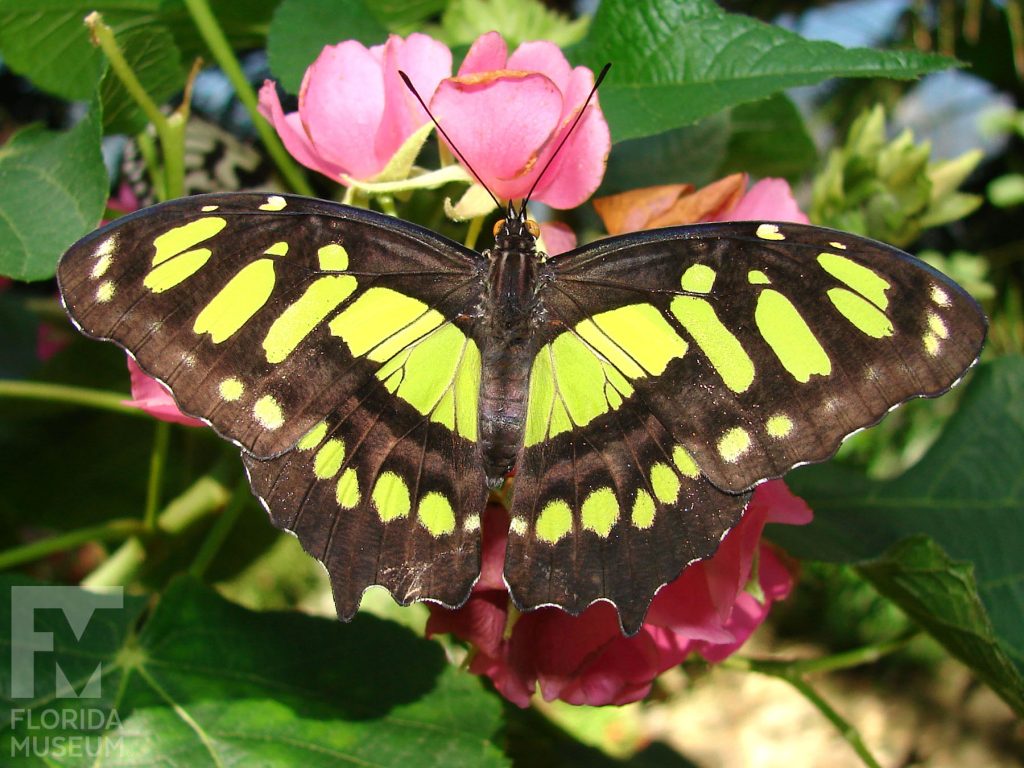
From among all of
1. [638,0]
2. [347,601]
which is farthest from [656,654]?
[638,0]

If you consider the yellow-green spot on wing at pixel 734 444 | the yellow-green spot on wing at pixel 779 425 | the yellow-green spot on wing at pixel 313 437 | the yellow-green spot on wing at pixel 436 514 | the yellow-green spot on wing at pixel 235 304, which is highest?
the yellow-green spot on wing at pixel 235 304

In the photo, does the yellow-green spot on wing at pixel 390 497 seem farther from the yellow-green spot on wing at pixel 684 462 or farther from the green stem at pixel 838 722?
the green stem at pixel 838 722

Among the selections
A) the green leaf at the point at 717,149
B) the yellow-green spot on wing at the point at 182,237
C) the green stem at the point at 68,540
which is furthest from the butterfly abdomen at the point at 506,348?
the green stem at the point at 68,540

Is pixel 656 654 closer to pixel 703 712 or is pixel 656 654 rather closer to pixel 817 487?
pixel 817 487

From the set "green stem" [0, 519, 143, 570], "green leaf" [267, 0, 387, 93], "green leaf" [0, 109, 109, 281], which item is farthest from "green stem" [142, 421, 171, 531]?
"green leaf" [267, 0, 387, 93]

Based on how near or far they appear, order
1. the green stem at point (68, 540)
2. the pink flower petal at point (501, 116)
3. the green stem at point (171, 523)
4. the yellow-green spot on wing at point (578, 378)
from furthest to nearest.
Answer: the green stem at point (171, 523) < the green stem at point (68, 540) < the yellow-green spot on wing at point (578, 378) < the pink flower petal at point (501, 116)

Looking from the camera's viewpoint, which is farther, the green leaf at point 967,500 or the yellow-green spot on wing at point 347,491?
the green leaf at point 967,500

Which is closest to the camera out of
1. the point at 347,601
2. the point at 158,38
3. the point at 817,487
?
the point at 347,601

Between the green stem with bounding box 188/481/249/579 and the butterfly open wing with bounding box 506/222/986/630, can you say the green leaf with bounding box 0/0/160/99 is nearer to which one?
the green stem with bounding box 188/481/249/579
